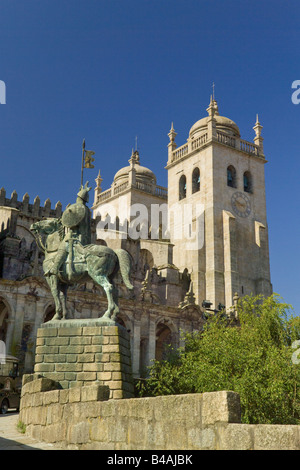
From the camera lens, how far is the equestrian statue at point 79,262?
13.4 metres

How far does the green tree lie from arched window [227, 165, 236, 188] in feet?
91.5

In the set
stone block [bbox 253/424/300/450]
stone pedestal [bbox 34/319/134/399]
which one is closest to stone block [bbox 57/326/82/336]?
stone pedestal [bbox 34/319/134/399]

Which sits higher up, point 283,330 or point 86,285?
point 86,285

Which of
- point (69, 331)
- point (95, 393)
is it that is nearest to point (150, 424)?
point (95, 393)

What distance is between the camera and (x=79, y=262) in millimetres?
13688

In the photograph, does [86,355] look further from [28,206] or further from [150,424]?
[28,206]

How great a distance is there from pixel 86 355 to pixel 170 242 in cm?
4009

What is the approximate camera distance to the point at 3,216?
38.4m

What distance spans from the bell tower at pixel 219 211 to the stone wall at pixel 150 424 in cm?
3669

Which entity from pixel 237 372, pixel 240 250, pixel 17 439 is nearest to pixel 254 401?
pixel 237 372

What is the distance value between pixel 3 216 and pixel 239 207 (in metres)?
23.7

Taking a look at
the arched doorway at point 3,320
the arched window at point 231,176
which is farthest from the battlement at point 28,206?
the arched window at point 231,176

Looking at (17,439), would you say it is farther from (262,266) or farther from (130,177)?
(130,177)

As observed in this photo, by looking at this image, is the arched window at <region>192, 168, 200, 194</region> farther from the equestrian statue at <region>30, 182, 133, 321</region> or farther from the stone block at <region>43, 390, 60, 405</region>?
the stone block at <region>43, 390, 60, 405</region>
